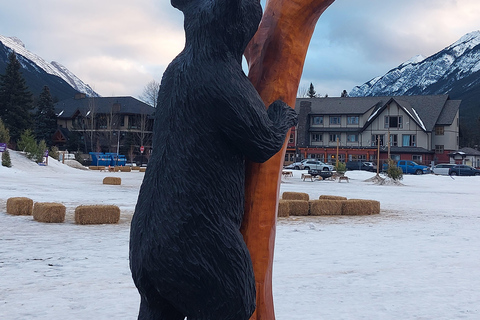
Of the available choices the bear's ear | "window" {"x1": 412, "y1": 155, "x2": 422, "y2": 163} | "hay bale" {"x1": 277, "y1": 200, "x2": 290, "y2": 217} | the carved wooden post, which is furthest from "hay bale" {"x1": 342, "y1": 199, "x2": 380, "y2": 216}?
"window" {"x1": 412, "y1": 155, "x2": 422, "y2": 163}

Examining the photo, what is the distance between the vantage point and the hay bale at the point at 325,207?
1518 centimetres

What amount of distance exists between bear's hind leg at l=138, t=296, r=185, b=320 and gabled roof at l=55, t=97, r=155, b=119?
62.4 metres

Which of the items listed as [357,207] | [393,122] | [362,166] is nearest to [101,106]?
[362,166]

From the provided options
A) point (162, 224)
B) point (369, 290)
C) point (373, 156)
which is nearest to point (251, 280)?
point (162, 224)

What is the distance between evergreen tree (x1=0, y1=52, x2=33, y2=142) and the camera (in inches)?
1984

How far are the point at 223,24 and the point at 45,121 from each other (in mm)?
66779

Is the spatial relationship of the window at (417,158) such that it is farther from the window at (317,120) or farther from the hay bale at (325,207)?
the hay bale at (325,207)

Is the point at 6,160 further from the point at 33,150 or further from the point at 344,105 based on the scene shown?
the point at 344,105

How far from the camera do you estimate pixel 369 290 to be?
6.18 meters

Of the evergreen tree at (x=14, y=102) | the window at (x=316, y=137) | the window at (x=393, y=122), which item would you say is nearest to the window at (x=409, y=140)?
the window at (x=393, y=122)

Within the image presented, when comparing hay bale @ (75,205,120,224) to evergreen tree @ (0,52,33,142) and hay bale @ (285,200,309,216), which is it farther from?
evergreen tree @ (0,52,33,142)

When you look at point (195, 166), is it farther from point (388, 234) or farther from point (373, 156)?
point (373, 156)

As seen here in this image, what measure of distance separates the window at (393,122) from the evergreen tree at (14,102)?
4411 cm

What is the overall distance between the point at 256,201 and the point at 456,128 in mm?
63520
